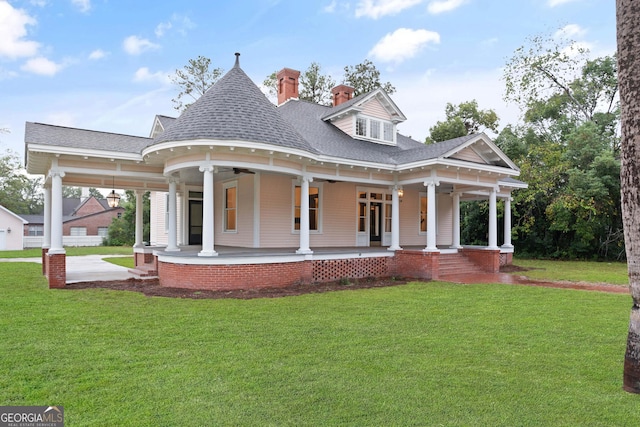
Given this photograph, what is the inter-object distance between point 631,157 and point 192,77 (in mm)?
30371

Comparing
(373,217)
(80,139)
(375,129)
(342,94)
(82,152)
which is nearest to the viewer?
(82,152)

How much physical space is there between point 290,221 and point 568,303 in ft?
26.7

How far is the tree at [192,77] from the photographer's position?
29781 mm

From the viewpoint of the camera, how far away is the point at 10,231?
32.7m

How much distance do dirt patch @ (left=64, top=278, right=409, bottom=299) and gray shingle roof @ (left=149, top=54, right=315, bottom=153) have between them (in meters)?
3.62

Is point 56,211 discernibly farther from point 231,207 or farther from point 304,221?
point 304,221

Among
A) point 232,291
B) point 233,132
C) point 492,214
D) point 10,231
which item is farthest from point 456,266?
point 10,231

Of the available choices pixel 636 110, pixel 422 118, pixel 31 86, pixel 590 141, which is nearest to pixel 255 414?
pixel 636 110

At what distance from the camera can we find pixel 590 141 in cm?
1950

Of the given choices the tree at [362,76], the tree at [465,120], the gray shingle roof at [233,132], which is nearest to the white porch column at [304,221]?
the gray shingle roof at [233,132]

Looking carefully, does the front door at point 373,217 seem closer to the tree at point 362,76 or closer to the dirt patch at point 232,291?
the dirt patch at point 232,291

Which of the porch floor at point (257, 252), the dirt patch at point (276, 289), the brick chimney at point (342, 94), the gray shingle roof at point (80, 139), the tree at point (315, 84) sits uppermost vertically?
the tree at point (315, 84)

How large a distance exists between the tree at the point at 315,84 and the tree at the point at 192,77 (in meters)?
6.15

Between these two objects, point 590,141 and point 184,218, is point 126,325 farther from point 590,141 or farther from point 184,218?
point 590,141
